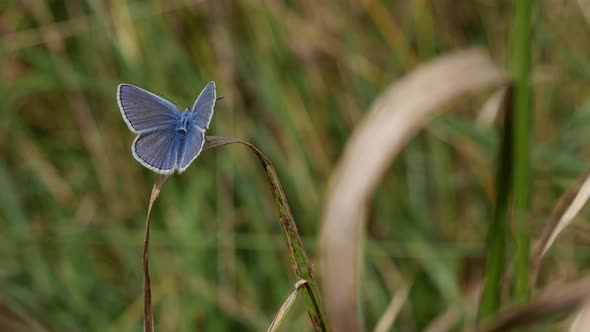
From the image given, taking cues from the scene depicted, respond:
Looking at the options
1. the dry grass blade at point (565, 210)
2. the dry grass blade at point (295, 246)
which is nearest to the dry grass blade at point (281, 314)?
the dry grass blade at point (295, 246)

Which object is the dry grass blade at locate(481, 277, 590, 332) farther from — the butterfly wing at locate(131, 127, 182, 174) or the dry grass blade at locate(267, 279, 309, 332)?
the butterfly wing at locate(131, 127, 182, 174)

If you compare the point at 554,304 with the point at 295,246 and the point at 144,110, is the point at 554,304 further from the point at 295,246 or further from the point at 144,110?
the point at 144,110

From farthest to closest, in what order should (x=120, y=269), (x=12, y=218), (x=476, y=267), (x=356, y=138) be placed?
(x=120, y=269), (x=12, y=218), (x=476, y=267), (x=356, y=138)

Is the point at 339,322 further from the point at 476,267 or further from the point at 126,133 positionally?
the point at 126,133

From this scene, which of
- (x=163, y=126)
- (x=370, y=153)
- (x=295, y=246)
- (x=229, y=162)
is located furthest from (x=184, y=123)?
(x=229, y=162)

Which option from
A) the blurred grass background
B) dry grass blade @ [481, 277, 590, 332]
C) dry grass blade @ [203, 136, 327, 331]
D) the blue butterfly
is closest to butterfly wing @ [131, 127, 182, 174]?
Result: the blue butterfly

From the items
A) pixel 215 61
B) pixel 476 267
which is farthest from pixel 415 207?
pixel 215 61

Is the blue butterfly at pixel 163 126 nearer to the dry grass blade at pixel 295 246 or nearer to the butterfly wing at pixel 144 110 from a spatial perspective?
the butterfly wing at pixel 144 110
